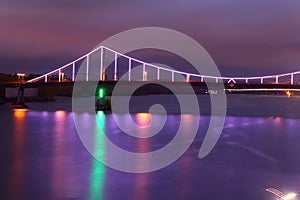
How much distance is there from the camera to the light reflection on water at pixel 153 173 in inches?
273

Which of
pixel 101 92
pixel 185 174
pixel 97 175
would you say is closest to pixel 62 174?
pixel 97 175

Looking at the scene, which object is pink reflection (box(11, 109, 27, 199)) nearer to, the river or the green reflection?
the river

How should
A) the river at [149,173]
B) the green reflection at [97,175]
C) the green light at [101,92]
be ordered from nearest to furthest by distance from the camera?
the green reflection at [97,175] → the river at [149,173] → the green light at [101,92]

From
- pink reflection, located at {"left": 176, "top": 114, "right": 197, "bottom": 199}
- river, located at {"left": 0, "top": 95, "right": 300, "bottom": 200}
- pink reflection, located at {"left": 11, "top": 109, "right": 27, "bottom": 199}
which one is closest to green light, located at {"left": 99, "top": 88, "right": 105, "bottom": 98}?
pink reflection, located at {"left": 11, "top": 109, "right": 27, "bottom": 199}

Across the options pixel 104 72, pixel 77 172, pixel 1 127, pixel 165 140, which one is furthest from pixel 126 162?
pixel 104 72

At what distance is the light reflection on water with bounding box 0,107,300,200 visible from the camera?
6.95 m

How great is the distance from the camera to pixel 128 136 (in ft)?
51.4

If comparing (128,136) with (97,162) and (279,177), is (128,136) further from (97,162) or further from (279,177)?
(279,177)

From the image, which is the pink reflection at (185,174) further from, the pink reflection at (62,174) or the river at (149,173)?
the pink reflection at (62,174)

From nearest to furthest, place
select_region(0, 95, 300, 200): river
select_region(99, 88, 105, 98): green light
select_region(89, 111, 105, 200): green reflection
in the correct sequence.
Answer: select_region(89, 111, 105, 200): green reflection
select_region(0, 95, 300, 200): river
select_region(99, 88, 105, 98): green light

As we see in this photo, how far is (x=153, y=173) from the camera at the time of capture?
8641 mm

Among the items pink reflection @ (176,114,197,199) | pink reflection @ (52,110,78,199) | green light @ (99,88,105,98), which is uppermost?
green light @ (99,88,105,98)

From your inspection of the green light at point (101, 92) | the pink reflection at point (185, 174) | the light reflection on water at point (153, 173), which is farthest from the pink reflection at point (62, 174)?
the green light at point (101, 92)

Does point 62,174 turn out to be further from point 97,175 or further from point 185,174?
point 185,174
